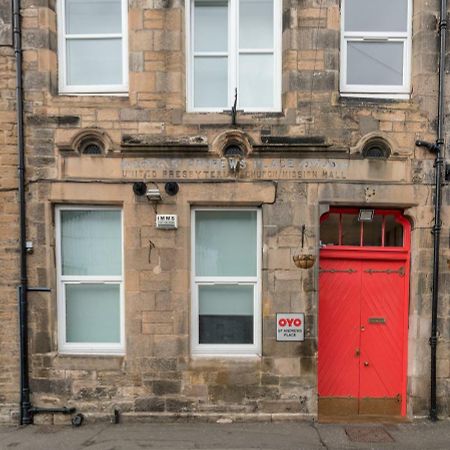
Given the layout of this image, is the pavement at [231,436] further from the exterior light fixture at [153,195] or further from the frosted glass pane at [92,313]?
the exterior light fixture at [153,195]

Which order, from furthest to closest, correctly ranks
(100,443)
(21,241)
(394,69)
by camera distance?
(394,69) → (21,241) → (100,443)

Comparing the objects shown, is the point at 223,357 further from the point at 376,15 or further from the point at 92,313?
the point at 376,15

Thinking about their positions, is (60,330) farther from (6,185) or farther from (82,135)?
(82,135)

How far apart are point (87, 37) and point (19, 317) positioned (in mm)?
4191

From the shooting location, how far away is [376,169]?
17.2 ft

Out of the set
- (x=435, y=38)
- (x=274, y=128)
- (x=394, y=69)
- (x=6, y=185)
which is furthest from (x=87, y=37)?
(x=435, y=38)

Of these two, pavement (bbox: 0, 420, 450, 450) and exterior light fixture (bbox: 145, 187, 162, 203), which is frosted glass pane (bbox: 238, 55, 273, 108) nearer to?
exterior light fixture (bbox: 145, 187, 162, 203)

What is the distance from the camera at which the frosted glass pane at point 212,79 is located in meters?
5.50

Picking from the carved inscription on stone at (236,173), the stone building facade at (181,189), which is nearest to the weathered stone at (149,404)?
the stone building facade at (181,189)

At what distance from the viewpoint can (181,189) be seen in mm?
5250

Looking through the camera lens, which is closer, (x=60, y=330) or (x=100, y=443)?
(x=100, y=443)

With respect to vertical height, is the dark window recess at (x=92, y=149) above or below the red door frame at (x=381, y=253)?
above

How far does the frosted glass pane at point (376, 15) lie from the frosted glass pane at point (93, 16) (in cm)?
345

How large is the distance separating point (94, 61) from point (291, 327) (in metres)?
4.87
